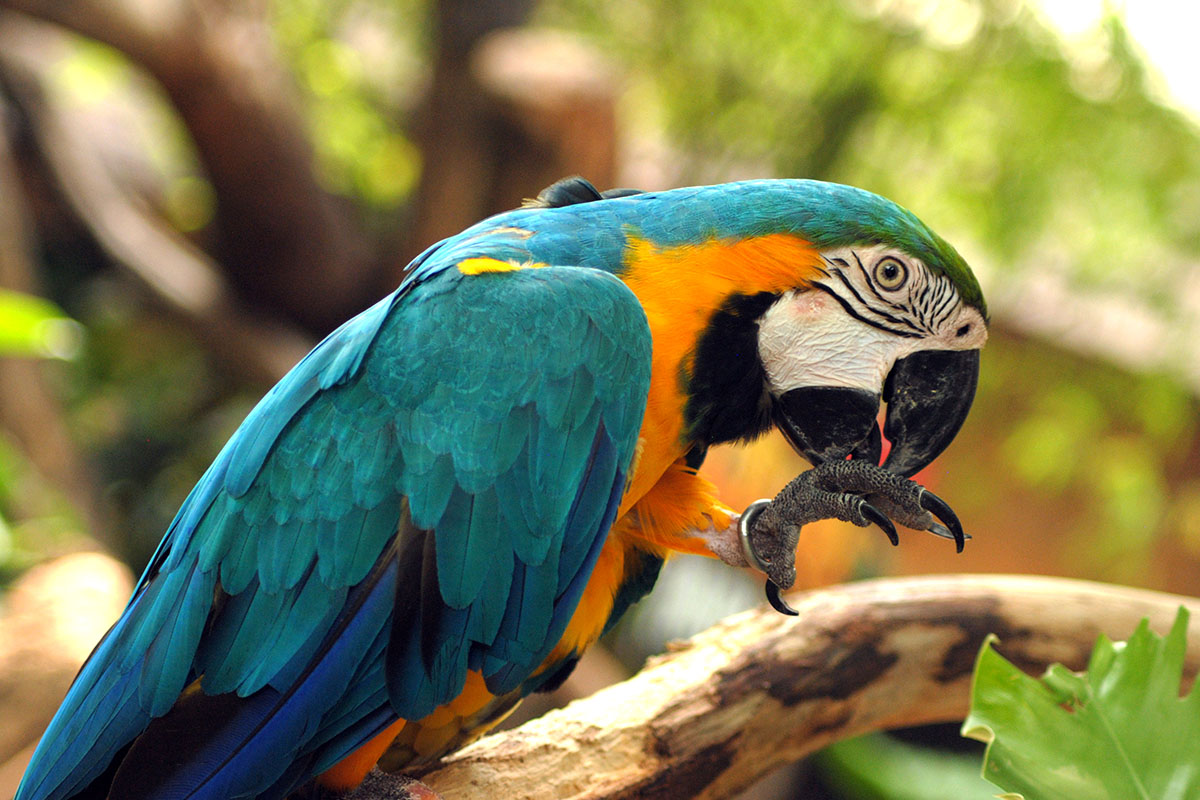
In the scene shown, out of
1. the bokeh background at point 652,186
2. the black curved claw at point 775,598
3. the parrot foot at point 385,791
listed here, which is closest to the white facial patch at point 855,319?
the black curved claw at point 775,598

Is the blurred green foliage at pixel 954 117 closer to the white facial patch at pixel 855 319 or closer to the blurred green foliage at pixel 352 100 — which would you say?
the blurred green foliage at pixel 352 100

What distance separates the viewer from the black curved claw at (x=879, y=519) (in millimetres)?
1097

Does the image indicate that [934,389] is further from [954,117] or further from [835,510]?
[954,117]

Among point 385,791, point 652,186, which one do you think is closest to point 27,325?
point 385,791

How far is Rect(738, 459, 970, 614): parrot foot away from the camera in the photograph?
1.10 metres

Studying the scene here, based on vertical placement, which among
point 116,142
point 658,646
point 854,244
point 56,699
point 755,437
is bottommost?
point 658,646

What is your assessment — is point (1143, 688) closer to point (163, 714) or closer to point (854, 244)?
point (854, 244)

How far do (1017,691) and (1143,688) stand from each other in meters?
0.15

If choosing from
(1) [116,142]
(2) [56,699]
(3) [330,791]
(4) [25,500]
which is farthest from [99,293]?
(3) [330,791]

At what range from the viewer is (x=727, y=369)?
1.06 m

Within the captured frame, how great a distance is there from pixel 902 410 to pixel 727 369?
24 cm

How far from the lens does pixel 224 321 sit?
3771mm

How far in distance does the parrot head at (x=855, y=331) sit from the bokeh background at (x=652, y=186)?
164 centimetres

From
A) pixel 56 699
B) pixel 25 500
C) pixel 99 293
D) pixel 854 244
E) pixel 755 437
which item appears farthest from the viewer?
pixel 99 293
